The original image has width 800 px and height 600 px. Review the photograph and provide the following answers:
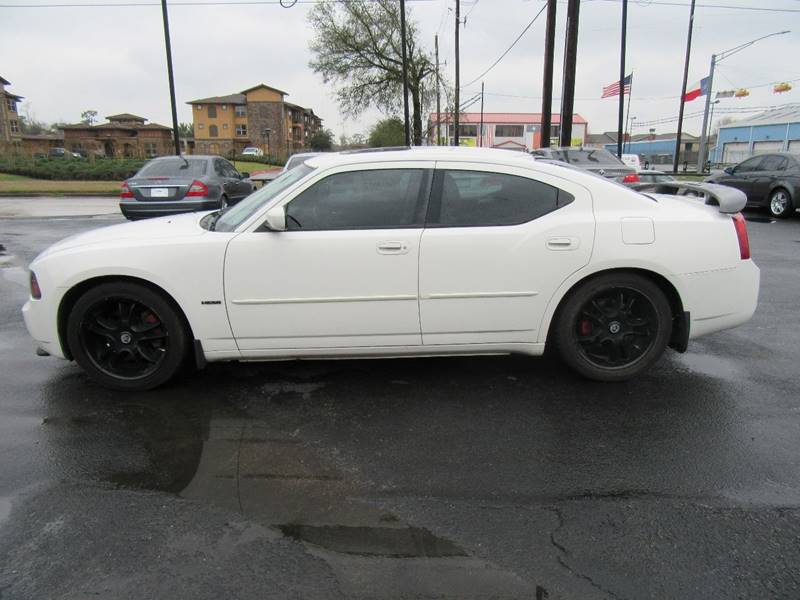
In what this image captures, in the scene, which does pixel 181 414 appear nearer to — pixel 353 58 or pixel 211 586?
pixel 211 586

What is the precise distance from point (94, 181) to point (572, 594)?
33185 mm

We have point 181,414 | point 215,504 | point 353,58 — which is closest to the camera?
point 215,504

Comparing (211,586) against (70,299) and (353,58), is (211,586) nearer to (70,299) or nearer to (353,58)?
(70,299)

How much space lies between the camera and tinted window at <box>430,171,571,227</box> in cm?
378

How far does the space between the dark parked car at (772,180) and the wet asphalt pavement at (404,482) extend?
11298 mm

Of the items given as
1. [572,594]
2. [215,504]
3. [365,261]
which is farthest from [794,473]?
[215,504]

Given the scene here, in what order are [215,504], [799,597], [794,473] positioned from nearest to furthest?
[799,597] → [215,504] → [794,473]

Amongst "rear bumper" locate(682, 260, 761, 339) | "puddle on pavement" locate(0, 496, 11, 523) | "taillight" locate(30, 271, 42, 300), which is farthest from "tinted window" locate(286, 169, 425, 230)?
"puddle on pavement" locate(0, 496, 11, 523)

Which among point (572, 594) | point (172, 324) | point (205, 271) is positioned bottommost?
point (572, 594)

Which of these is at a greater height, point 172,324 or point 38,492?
point 172,324

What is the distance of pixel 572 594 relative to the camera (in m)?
2.12

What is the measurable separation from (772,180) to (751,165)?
93cm

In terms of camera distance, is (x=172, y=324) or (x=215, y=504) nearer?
(x=215, y=504)

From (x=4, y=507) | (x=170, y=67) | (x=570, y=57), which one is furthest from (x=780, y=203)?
(x=170, y=67)
